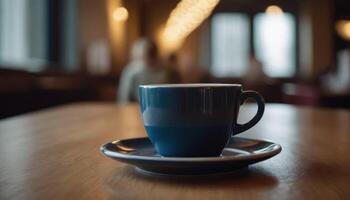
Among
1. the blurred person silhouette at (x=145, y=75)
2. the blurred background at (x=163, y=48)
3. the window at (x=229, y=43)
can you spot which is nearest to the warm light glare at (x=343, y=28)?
the blurred background at (x=163, y=48)

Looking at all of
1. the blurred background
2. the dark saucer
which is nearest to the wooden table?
the dark saucer

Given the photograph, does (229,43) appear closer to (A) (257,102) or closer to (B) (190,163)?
(A) (257,102)

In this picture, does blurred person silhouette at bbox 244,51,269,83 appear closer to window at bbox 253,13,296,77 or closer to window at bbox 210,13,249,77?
window at bbox 210,13,249,77

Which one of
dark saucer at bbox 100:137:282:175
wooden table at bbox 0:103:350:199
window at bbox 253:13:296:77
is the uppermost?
window at bbox 253:13:296:77

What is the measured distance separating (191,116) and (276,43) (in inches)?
346

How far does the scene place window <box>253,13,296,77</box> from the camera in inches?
350

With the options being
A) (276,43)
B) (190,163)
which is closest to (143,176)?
(190,163)

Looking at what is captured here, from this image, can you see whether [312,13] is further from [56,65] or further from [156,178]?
[156,178]

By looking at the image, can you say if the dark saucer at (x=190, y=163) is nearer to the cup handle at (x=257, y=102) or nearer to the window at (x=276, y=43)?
the cup handle at (x=257, y=102)

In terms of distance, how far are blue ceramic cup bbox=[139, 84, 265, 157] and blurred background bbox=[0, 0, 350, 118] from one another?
0.19m

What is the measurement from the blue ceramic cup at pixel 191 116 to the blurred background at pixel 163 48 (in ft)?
0.64

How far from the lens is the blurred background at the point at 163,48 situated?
2.85 m

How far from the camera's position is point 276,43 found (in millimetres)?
9023

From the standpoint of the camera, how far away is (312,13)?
871 cm
